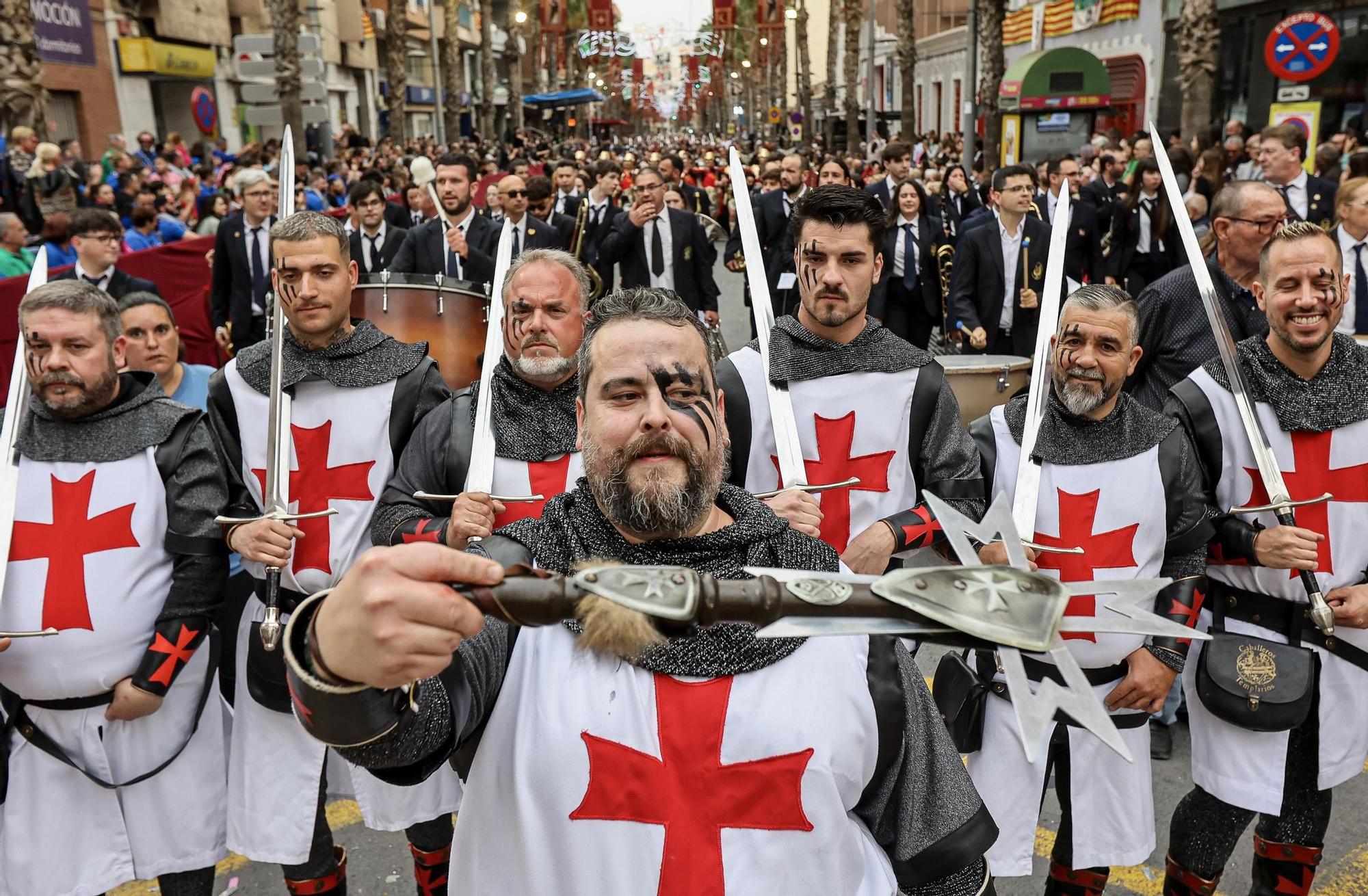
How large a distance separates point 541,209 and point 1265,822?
7.64 meters

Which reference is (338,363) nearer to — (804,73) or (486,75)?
(486,75)

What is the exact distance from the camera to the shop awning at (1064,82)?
23.2 metres

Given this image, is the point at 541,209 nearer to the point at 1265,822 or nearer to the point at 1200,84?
the point at 1265,822

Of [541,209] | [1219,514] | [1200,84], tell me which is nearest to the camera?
[1219,514]

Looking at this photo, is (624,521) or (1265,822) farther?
(1265,822)

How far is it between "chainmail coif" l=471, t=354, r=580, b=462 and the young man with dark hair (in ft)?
1.54

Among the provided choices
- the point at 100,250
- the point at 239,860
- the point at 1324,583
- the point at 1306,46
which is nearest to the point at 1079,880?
the point at 1324,583

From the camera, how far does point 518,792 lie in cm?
178

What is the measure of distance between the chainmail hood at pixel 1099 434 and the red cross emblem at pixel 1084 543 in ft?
0.31

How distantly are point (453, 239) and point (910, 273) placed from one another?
344 cm

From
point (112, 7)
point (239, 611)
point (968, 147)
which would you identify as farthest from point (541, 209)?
point (112, 7)

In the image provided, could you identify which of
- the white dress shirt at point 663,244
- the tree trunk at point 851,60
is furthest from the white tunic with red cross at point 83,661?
the tree trunk at point 851,60

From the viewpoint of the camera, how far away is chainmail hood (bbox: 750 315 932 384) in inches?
125

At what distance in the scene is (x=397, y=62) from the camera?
2741 centimetres
